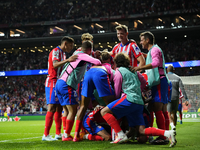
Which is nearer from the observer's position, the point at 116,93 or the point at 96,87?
the point at 116,93

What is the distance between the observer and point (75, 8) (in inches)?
1385

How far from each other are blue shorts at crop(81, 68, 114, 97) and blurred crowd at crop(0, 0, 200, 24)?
27238mm

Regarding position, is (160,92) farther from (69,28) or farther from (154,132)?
(69,28)

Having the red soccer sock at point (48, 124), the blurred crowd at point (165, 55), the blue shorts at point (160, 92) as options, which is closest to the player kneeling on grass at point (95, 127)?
the red soccer sock at point (48, 124)

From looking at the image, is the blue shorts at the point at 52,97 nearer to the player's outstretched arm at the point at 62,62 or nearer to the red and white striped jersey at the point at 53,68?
the red and white striped jersey at the point at 53,68

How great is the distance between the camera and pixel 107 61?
16.8ft

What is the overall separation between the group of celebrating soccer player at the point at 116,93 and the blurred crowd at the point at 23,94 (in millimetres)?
21416

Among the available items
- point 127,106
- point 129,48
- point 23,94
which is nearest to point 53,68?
point 129,48

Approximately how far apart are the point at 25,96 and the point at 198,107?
20.9 meters

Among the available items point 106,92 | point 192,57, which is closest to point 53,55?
point 106,92

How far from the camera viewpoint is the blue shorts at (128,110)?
12.8 ft

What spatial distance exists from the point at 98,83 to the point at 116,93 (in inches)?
17.4

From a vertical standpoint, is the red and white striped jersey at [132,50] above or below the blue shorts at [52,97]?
above

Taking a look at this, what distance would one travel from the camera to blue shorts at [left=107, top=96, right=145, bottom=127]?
3.90 metres
